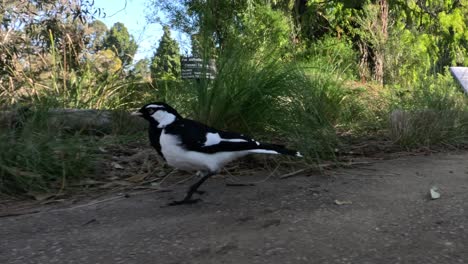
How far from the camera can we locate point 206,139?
2.93 metres

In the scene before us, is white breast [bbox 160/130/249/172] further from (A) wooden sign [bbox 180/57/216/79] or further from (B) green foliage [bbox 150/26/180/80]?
(B) green foliage [bbox 150/26/180/80]

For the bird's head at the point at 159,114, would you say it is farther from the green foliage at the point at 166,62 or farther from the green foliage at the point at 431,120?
the green foliage at the point at 166,62

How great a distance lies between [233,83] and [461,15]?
9373 mm

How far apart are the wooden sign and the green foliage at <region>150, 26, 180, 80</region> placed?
1.32 meters

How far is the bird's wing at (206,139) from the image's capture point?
9.50 ft

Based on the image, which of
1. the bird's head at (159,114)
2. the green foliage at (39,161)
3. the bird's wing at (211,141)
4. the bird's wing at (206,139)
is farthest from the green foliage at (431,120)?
the green foliage at (39,161)

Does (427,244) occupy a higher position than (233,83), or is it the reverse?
(233,83)

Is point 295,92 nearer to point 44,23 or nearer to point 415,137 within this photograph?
point 415,137

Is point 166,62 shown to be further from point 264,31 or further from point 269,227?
point 269,227

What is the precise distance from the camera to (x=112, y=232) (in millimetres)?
2424

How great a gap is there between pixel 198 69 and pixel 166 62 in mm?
2489

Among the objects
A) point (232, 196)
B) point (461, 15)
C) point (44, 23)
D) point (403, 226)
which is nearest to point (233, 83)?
point (232, 196)

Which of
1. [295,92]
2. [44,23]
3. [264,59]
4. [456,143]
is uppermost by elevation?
[44,23]

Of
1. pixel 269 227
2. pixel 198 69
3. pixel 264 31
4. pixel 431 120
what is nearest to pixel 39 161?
pixel 198 69
